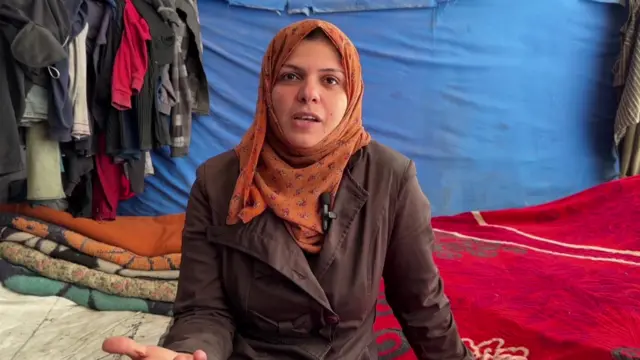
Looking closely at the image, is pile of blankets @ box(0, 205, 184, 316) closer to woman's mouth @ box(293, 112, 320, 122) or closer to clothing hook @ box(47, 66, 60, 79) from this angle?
clothing hook @ box(47, 66, 60, 79)

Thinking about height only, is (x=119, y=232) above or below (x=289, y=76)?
below

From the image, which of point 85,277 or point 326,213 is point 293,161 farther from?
point 85,277

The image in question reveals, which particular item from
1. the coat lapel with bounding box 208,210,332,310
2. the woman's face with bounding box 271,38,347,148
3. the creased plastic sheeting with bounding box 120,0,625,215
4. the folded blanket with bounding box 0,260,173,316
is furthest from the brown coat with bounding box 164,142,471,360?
the creased plastic sheeting with bounding box 120,0,625,215

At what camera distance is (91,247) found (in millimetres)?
2170

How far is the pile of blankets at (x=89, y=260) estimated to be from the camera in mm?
1971

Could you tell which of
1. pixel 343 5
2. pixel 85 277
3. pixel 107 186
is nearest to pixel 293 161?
pixel 85 277

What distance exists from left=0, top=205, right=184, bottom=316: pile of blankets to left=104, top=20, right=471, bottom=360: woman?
0.98 m

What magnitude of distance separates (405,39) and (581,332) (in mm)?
1848

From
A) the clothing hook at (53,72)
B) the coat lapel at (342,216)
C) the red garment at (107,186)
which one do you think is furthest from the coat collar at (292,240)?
the red garment at (107,186)

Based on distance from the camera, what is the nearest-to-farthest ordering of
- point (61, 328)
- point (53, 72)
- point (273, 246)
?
point (273, 246), point (61, 328), point (53, 72)

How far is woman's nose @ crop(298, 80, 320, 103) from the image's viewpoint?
1009mm

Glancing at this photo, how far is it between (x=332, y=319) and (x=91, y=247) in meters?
1.51

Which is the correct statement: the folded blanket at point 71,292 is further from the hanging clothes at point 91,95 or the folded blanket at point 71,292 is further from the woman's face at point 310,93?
the woman's face at point 310,93

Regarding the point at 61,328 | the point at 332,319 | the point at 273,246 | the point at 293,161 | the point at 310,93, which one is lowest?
the point at 61,328
